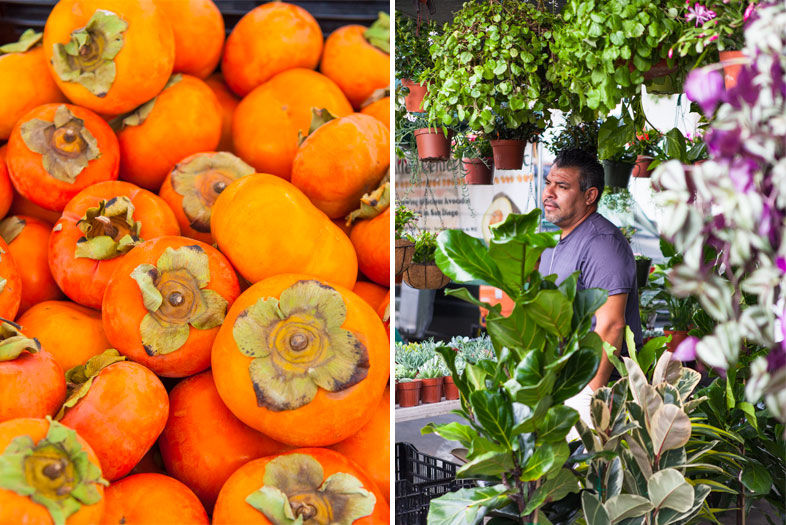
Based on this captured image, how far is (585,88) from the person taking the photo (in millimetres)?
1806

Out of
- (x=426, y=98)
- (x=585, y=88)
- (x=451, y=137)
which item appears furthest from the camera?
(x=451, y=137)

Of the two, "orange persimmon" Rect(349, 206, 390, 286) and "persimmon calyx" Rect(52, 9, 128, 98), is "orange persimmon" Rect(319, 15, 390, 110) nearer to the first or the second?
"orange persimmon" Rect(349, 206, 390, 286)

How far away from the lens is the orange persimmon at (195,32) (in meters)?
1.47

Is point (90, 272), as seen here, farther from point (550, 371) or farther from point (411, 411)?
point (411, 411)

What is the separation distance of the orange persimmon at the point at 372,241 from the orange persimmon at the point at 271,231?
0.06 m

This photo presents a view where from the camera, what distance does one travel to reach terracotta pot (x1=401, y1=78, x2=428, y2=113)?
2.55 meters

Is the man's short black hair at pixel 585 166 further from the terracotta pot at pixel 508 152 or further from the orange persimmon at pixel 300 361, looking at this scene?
the orange persimmon at pixel 300 361

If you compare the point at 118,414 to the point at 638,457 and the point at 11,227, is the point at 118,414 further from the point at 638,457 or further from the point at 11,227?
the point at 638,457

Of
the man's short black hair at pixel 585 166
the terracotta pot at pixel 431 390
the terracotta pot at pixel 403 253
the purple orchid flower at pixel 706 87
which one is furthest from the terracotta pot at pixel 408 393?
the purple orchid flower at pixel 706 87

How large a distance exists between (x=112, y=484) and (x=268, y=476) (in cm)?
29

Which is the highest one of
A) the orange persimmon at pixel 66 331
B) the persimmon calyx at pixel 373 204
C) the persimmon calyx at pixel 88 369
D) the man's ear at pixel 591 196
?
the persimmon calyx at pixel 373 204

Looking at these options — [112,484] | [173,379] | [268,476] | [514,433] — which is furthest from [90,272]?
[514,433]

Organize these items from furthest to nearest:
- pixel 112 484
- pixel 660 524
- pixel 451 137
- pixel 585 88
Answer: pixel 451 137 < pixel 585 88 < pixel 660 524 < pixel 112 484

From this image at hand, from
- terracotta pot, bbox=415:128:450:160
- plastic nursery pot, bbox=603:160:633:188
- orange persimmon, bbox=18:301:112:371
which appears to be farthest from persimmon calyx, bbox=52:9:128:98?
plastic nursery pot, bbox=603:160:633:188
